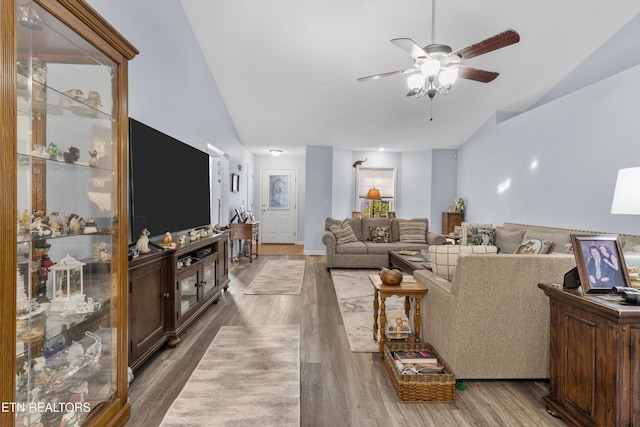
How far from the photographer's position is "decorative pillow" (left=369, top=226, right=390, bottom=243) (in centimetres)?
618

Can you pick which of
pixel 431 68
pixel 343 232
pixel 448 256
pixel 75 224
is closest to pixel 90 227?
pixel 75 224

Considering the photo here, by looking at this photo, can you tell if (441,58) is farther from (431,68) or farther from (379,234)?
(379,234)

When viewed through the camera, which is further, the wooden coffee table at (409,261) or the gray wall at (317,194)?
the gray wall at (317,194)

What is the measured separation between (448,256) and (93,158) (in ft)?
7.60

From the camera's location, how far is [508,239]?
4.84 metres

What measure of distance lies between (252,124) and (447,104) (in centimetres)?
377

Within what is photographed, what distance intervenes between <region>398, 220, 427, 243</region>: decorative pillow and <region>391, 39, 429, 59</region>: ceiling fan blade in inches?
154

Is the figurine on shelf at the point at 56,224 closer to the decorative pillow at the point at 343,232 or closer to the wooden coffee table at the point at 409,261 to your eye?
the wooden coffee table at the point at 409,261

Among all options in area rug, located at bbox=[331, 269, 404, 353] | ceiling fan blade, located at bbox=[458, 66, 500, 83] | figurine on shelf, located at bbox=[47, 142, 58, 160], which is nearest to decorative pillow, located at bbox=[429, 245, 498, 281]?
area rug, located at bbox=[331, 269, 404, 353]

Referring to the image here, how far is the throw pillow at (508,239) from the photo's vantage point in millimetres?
4730

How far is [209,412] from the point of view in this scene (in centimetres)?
184

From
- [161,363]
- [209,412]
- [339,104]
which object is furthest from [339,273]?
[209,412]

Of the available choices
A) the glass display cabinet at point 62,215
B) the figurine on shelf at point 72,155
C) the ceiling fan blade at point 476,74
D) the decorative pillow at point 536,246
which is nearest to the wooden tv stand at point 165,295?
the glass display cabinet at point 62,215

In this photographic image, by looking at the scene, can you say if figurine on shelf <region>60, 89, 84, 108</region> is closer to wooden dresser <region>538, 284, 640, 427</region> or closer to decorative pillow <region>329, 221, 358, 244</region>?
wooden dresser <region>538, 284, 640, 427</region>
